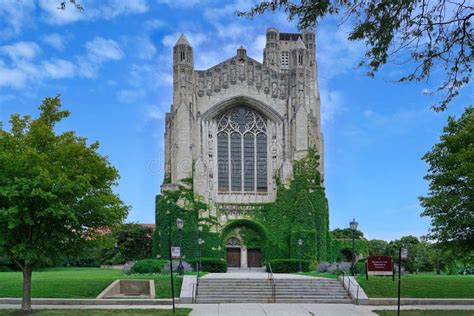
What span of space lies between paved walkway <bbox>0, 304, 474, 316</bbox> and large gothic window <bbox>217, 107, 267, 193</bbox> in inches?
1032

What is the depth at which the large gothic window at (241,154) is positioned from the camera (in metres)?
48.1

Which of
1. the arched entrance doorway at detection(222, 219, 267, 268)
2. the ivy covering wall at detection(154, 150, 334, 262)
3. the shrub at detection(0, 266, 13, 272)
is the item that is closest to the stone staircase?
the ivy covering wall at detection(154, 150, 334, 262)

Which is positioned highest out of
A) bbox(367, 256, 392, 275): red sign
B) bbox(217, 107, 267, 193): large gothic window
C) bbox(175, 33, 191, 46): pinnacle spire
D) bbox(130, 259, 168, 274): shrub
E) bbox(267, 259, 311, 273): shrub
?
bbox(175, 33, 191, 46): pinnacle spire

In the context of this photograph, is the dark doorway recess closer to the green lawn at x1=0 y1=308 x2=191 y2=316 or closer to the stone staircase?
the stone staircase

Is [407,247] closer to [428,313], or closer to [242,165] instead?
[242,165]

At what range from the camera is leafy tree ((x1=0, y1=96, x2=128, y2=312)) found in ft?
60.1

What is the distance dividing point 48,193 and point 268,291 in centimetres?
1102

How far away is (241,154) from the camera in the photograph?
48.4 meters

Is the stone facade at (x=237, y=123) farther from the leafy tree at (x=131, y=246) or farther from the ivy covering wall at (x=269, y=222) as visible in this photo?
the leafy tree at (x=131, y=246)

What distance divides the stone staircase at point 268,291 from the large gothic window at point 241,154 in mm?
21526

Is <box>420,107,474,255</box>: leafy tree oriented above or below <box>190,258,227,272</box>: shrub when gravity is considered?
above

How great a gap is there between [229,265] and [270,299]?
74.9 ft

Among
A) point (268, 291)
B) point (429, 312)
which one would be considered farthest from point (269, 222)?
point (429, 312)


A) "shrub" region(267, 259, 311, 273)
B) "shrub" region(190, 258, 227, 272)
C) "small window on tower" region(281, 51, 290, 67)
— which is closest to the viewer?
"shrub" region(190, 258, 227, 272)
